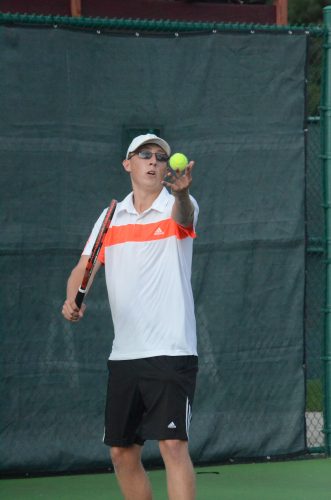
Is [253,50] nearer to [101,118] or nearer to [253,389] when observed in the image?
[101,118]

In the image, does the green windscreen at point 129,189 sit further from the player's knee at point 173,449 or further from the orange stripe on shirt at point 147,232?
the player's knee at point 173,449

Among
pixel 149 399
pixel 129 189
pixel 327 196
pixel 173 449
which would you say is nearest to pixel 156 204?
pixel 149 399

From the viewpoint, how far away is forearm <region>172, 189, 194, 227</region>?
512cm

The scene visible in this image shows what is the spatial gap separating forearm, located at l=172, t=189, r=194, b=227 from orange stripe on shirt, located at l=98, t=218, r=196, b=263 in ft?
0.22

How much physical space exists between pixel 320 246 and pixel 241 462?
1.45m

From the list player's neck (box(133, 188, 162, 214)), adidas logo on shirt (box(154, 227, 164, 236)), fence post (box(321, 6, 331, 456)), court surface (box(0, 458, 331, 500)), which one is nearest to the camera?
adidas logo on shirt (box(154, 227, 164, 236))

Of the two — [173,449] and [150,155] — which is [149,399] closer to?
[173,449]

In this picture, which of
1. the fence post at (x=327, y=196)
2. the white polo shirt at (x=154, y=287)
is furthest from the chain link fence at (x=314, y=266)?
the white polo shirt at (x=154, y=287)

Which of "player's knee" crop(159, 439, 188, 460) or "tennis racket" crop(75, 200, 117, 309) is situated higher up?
"tennis racket" crop(75, 200, 117, 309)

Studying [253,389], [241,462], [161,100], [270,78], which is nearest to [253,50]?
[270,78]

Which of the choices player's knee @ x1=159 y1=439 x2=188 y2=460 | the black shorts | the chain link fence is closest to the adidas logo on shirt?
the black shorts

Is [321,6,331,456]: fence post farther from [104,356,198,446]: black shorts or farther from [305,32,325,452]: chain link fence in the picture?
[104,356,198,446]: black shorts

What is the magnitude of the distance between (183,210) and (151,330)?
578mm

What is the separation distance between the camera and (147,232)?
5.48m
